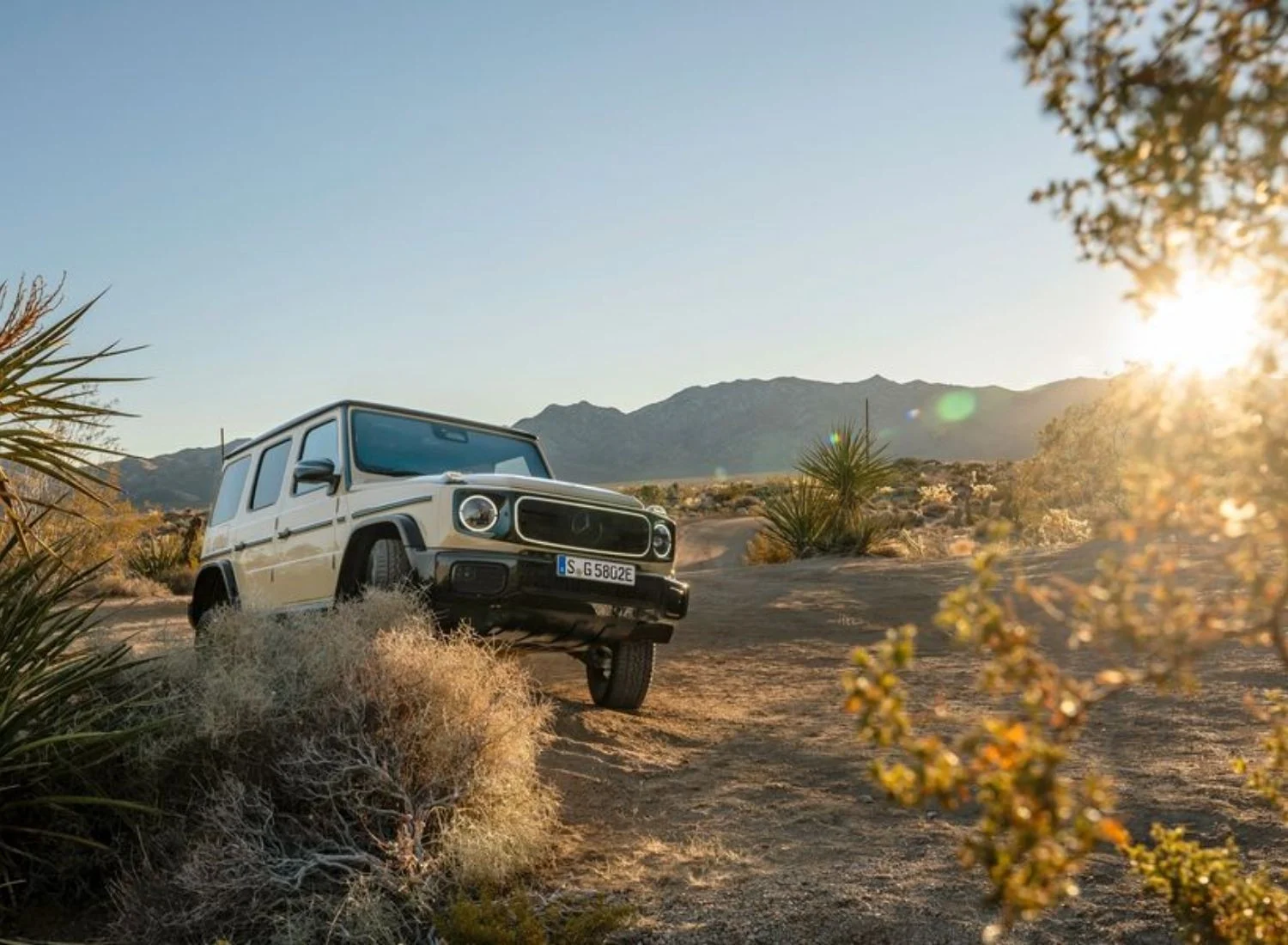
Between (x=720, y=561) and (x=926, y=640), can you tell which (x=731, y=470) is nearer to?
(x=720, y=561)

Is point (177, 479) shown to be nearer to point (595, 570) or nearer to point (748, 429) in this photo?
point (748, 429)

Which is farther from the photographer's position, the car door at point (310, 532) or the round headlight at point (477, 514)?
the car door at point (310, 532)

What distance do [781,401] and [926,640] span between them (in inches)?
6436

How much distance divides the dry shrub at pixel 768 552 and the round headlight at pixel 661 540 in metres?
11.4

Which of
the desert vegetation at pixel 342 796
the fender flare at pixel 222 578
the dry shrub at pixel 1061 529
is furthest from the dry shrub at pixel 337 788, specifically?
the dry shrub at pixel 1061 529

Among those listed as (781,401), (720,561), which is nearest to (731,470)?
(781,401)

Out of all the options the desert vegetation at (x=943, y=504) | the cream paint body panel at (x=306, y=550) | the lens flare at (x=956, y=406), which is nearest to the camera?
the cream paint body panel at (x=306, y=550)

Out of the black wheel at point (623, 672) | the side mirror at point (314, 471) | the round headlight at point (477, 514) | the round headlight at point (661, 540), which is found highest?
the side mirror at point (314, 471)

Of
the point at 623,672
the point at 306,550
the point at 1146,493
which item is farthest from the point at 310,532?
Result: the point at 1146,493

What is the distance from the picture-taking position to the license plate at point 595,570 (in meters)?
6.48

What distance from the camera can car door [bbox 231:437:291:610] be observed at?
27.0 ft

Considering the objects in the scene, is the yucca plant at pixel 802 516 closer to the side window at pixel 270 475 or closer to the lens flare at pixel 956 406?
the side window at pixel 270 475

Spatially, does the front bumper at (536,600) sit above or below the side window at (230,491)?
below

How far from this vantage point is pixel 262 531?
8.48 metres
